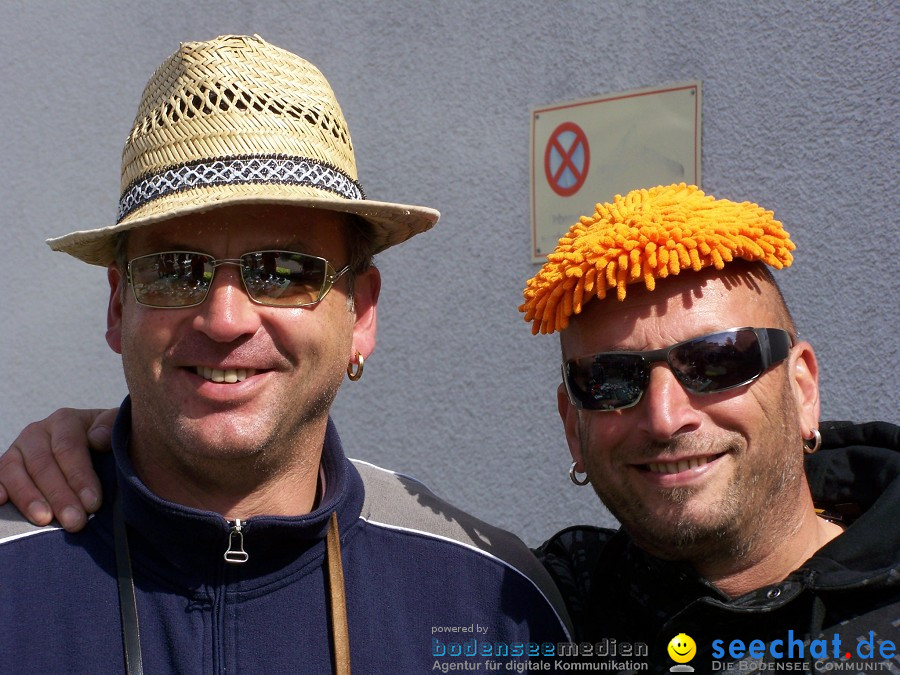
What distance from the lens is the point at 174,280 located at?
2.21 meters

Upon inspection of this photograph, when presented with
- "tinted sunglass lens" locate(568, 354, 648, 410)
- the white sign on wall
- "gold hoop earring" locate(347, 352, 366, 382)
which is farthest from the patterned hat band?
the white sign on wall

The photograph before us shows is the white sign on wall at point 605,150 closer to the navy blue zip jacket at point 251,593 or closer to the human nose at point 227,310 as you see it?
the navy blue zip jacket at point 251,593

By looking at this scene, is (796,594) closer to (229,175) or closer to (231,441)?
(231,441)

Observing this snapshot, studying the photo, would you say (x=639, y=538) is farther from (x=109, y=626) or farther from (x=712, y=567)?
(x=109, y=626)

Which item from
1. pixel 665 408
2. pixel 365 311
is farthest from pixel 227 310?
pixel 665 408

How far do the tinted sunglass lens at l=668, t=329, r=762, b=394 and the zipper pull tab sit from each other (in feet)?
3.41

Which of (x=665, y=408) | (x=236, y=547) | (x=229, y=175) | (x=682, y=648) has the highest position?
(x=229, y=175)

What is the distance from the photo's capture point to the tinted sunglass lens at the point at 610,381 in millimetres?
2275

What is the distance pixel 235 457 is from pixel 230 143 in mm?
708

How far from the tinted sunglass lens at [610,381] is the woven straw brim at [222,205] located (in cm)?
56

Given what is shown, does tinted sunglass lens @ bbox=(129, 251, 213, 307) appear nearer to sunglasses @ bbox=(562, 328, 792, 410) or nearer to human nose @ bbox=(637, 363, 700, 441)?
sunglasses @ bbox=(562, 328, 792, 410)

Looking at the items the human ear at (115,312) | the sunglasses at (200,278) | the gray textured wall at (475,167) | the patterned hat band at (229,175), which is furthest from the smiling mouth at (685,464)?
the gray textured wall at (475,167)

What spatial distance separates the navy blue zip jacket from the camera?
2086 mm

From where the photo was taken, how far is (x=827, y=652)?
2008mm
